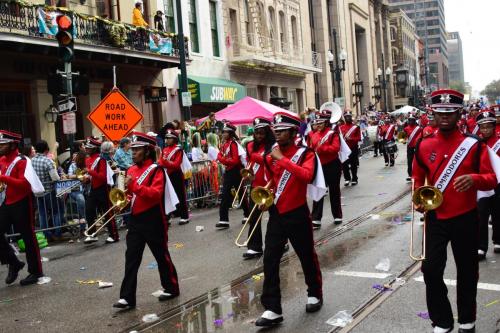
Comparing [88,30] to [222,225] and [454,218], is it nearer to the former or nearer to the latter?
[222,225]

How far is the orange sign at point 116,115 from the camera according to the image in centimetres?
1259

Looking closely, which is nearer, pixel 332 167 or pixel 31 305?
pixel 31 305

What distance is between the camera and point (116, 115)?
41.8ft

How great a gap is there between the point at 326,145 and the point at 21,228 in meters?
5.75

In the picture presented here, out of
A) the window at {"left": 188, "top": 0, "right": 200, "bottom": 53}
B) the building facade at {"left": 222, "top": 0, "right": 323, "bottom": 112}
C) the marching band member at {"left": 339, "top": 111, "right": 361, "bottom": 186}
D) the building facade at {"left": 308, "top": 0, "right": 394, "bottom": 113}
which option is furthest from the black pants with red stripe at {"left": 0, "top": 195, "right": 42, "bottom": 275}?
the building facade at {"left": 308, "top": 0, "right": 394, "bottom": 113}

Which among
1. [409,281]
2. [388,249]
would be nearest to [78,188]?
[388,249]

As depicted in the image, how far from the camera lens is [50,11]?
16.9m

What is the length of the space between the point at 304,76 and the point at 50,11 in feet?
78.3

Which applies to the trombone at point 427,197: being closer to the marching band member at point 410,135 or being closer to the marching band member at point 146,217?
the marching band member at point 146,217

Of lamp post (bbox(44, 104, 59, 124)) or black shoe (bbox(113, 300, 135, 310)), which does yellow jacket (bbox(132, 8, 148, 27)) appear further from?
black shoe (bbox(113, 300, 135, 310))

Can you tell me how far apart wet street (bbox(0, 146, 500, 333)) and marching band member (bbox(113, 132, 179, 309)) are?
234 millimetres

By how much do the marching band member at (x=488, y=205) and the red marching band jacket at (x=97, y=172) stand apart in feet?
20.3

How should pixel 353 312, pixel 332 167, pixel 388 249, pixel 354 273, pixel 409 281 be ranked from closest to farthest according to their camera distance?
pixel 353 312 < pixel 409 281 < pixel 354 273 < pixel 388 249 < pixel 332 167

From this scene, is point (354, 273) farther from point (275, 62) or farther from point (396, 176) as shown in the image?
point (275, 62)
